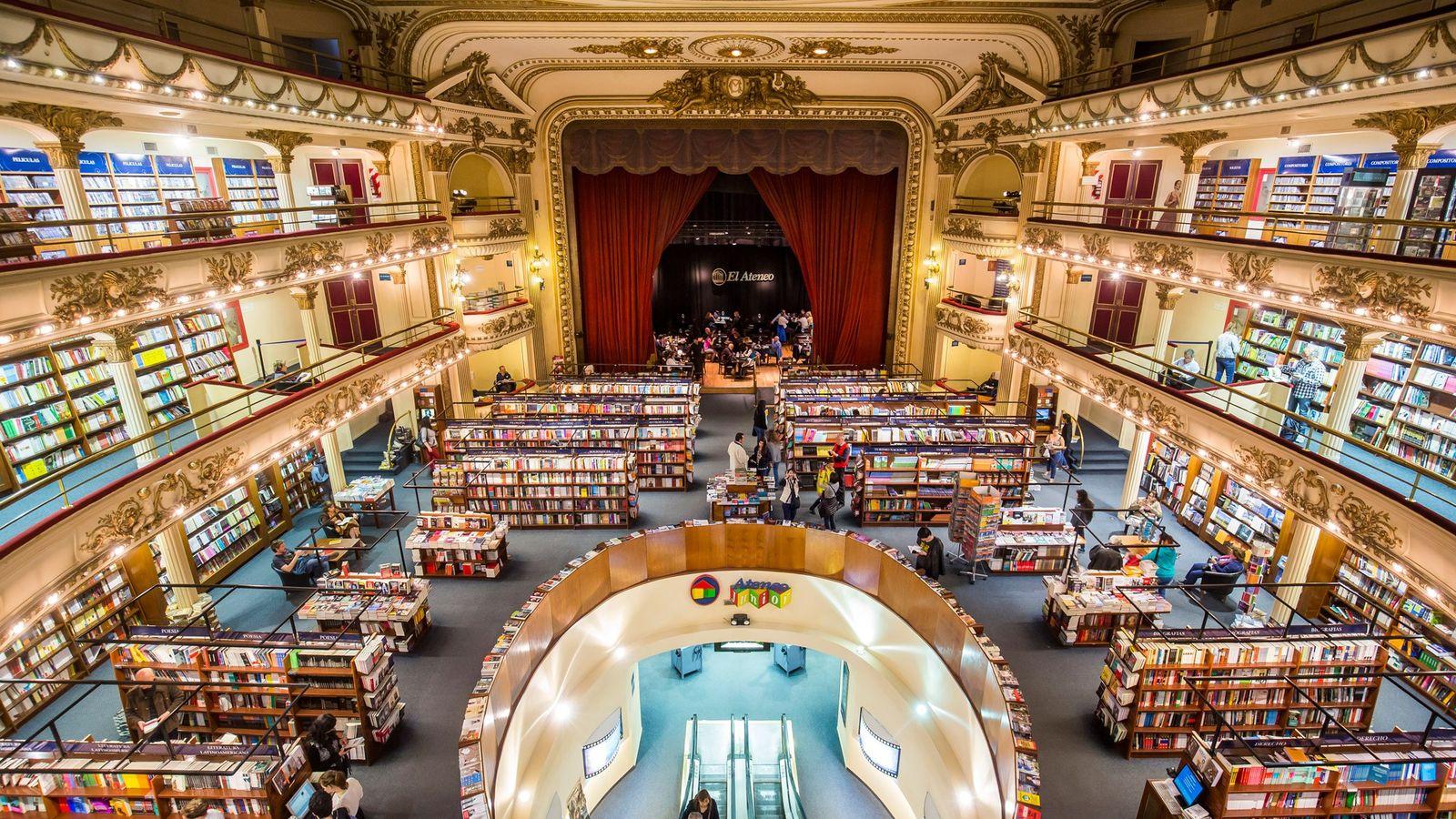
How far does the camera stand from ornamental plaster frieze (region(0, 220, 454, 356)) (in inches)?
261

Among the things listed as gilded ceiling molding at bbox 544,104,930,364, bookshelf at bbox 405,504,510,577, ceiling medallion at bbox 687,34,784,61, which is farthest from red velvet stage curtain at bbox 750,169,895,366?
bookshelf at bbox 405,504,510,577

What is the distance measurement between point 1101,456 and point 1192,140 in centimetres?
607

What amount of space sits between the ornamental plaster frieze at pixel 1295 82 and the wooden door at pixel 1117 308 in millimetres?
3857

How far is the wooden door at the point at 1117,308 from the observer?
1411 cm

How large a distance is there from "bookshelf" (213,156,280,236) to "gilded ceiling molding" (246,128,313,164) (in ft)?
2.46

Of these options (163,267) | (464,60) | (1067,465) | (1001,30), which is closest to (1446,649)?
(1067,465)

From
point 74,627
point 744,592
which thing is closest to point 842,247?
point 744,592

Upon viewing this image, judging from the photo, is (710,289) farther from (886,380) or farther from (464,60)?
(464,60)

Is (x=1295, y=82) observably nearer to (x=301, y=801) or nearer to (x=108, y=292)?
(x=301, y=801)

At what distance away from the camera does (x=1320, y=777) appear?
5680 mm

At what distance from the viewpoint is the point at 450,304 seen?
1466cm

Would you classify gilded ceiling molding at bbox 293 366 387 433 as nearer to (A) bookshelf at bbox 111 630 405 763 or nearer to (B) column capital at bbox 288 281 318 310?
(B) column capital at bbox 288 281 318 310

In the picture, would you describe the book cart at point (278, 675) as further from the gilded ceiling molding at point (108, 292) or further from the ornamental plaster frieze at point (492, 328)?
the ornamental plaster frieze at point (492, 328)

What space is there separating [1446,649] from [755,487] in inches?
334
